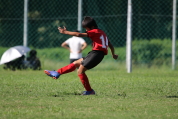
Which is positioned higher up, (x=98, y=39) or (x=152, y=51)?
(x=98, y=39)

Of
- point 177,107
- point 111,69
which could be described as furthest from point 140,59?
point 177,107

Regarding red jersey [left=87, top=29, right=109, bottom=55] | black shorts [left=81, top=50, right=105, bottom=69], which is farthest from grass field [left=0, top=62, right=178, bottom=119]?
red jersey [left=87, top=29, right=109, bottom=55]

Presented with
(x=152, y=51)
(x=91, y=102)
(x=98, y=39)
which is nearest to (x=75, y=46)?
(x=152, y=51)

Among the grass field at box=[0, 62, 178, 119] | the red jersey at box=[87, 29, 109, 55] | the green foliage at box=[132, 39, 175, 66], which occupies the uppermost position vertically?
the red jersey at box=[87, 29, 109, 55]

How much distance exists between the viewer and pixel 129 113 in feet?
18.9

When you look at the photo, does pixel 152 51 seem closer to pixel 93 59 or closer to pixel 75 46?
pixel 75 46

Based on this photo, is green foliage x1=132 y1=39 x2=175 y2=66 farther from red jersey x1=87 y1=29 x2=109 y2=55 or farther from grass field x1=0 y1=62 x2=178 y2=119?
red jersey x1=87 y1=29 x2=109 y2=55

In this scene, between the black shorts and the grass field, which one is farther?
the black shorts

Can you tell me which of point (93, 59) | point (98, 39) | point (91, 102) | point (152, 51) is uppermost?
point (98, 39)

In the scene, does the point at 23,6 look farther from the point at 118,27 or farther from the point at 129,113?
the point at 129,113

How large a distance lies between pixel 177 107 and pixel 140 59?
1099cm

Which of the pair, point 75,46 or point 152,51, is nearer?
point 75,46

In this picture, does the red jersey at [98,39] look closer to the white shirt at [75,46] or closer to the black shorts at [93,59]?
the black shorts at [93,59]

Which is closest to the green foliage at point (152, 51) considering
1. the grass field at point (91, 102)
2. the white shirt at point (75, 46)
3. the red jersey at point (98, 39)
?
the white shirt at point (75, 46)
